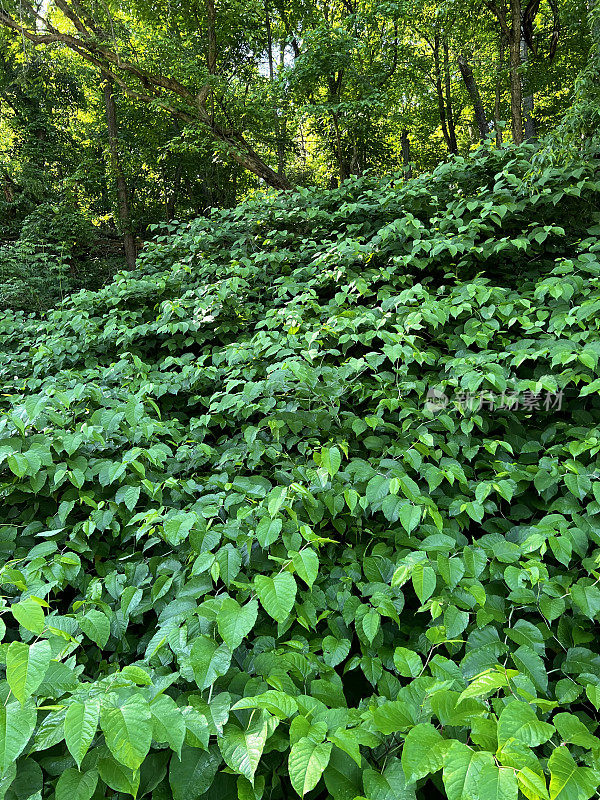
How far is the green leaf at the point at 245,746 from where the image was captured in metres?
0.94

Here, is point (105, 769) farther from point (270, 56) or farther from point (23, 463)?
point (270, 56)

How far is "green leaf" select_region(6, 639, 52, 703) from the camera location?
856 mm

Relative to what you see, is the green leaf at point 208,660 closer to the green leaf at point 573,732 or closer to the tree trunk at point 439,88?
the green leaf at point 573,732

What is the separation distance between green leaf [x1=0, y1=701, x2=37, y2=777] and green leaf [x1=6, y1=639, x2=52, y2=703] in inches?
1.4

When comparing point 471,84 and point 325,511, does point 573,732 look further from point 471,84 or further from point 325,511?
point 471,84

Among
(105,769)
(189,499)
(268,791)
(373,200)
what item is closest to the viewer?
(105,769)

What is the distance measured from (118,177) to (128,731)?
1037 centimetres

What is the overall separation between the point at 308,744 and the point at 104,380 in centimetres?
246

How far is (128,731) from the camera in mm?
874

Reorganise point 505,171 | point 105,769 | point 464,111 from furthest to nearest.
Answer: point 464,111, point 505,171, point 105,769

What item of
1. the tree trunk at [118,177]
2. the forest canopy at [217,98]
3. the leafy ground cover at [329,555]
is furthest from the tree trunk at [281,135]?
the leafy ground cover at [329,555]

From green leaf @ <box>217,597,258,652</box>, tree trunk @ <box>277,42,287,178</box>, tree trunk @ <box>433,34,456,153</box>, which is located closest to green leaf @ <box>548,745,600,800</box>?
green leaf @ <box>217,597,258,652</box>

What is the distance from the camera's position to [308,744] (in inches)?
38.0

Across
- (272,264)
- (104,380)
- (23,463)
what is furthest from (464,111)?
(23,463)
